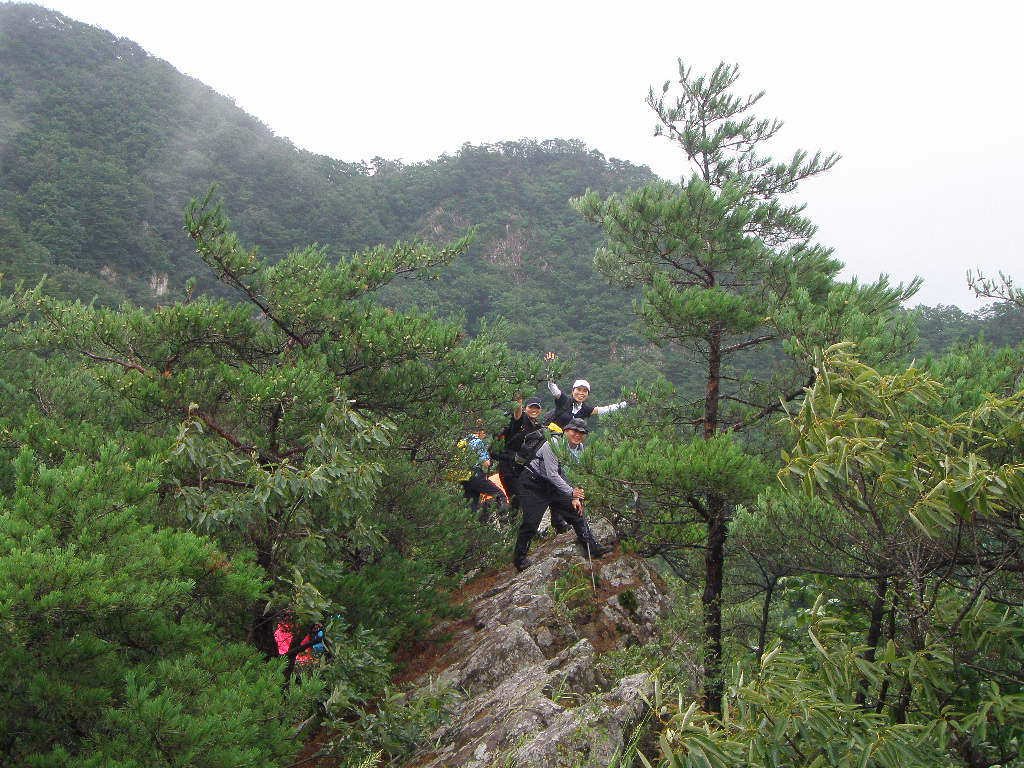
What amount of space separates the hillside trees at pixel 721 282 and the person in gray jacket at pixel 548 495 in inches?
20.1

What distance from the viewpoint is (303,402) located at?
572 centimetres

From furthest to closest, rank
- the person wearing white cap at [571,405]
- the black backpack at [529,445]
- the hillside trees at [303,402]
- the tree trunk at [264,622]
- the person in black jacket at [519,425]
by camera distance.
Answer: the person in black jacket at [519,425], the black backpack at [529,445], the person wearing white cap at [571,405], the tree trunk at [264,622], the hillside trees at [303,402]

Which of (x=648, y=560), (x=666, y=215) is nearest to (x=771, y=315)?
(x=666, y=215)

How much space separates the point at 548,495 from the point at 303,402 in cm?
258

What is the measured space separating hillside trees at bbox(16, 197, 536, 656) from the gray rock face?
849 millimetres

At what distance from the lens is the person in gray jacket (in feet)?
21.8

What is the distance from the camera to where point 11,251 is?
85.8ft

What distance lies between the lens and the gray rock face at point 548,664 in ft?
11.9

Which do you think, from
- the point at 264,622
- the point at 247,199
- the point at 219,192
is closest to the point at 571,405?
the point at 264,622

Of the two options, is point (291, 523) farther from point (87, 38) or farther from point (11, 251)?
point (87, 38)

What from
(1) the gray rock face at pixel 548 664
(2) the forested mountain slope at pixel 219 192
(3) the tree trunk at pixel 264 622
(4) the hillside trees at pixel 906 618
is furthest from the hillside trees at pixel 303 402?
(2) the forested mountain slope at pixel 219 192

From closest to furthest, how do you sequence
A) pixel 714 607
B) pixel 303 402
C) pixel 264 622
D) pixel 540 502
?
1. pixel 264 622
2. pixel 303 402
3. pixel 540 502
4. pixel 714 607

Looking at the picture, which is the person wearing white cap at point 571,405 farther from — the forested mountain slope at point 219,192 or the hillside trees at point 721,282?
the forested mountain slope at point 219,192

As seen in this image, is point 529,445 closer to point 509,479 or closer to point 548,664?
point 509,479
